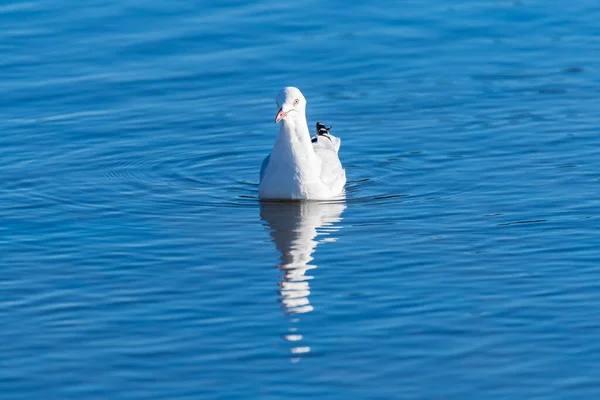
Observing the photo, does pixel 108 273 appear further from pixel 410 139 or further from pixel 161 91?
pixel 161 91

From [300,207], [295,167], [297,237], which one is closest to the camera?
[297,237]

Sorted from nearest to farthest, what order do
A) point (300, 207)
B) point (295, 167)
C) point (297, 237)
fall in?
point (297, 237)
point (300, 207)
point (295, 167)

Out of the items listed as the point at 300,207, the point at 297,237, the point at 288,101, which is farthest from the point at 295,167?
the point at 297,237

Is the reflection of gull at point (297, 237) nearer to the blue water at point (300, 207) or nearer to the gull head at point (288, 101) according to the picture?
the blue water at point (300, 207)

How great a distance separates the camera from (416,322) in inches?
429

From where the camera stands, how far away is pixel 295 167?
15422mm

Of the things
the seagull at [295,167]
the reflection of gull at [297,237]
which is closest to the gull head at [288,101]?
the seagull at [295,167]

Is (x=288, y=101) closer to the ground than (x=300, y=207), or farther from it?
farther from it

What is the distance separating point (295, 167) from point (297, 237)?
179cm

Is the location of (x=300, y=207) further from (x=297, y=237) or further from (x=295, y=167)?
(x=297, y=237)

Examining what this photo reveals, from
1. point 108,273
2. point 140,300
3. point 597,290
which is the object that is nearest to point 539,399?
point 597,290

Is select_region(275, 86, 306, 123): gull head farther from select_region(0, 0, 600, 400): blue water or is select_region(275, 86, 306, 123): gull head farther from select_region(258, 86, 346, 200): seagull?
select_region(0, 0, 600, 400): blue water

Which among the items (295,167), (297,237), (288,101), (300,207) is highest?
(288,101)

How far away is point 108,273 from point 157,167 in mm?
4710
